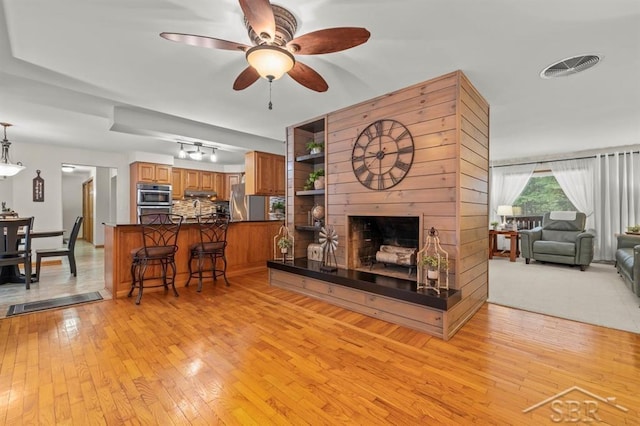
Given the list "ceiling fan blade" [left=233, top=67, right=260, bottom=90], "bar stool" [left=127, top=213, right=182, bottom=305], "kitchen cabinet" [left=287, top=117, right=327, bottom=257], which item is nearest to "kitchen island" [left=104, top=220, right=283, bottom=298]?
"bar stool" [left=127, top=213, right=182, bottom=305]

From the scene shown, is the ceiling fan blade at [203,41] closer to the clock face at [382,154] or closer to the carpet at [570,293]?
the clock face at [382,154]

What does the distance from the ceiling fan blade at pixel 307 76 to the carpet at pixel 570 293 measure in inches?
128

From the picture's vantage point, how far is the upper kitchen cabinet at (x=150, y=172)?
6.61m

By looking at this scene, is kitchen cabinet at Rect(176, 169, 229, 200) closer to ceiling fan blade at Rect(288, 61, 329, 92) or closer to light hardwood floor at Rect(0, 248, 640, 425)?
light hardwood floor at Rect(0, 248, 640, 425)

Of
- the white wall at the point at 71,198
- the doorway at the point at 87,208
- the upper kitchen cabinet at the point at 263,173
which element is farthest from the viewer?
the white wall at the point at 71,198

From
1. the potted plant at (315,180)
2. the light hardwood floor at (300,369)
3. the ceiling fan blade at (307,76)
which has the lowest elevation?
the light hardwood floor at (300,369)

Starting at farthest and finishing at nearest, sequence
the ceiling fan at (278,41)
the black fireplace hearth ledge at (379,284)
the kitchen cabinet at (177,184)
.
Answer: the kitchen cabinet at (177,184)
the black fireplace hearth ledge at (379,284)
the ceiling fan at (278,41)

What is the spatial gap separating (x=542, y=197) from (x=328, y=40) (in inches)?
296

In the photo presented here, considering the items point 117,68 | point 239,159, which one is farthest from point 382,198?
point 239,159

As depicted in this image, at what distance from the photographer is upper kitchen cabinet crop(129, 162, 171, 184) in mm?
6605

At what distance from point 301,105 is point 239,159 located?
4.25m

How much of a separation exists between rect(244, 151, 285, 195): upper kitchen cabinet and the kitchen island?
91cm

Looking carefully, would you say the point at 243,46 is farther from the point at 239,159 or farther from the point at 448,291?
the point at 239,159

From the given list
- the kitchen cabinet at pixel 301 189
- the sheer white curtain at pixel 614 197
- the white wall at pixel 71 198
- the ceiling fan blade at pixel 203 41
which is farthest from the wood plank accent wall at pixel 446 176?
the white wall at pixel 71 198
